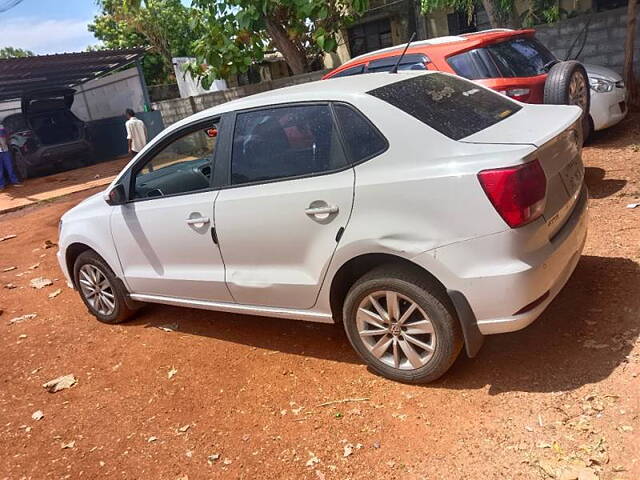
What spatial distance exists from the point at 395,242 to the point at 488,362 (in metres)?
1.02

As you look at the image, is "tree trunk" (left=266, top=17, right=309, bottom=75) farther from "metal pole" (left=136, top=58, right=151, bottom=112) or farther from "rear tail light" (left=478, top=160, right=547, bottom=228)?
"rear tail light" (left=478, top=160, right=547, bottom=228)

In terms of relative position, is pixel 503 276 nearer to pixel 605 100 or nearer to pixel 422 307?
pixel 422 307

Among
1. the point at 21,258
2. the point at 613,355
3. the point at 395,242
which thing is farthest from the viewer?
the point at 21,258

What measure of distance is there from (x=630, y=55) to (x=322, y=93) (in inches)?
277

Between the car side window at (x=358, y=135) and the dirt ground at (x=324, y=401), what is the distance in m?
1.02

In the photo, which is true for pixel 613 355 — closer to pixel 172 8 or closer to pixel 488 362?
pixel 488 362

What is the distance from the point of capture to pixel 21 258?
770cm

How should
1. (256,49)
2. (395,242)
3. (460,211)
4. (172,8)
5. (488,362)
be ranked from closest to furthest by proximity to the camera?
(460,211) → (395,242) → (488,362) → (256,49) → (172,8)

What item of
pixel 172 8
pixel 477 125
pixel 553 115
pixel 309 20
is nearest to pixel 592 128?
pixel 553 115

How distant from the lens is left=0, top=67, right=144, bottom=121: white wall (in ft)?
56.4

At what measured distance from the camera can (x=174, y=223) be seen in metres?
3.78

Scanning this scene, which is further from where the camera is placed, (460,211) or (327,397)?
(327,397)

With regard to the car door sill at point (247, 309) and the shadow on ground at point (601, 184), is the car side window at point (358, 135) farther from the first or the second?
the shadow on ground at point (601, 184)

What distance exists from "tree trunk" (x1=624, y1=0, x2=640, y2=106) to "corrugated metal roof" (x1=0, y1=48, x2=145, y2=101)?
39.8 feet
